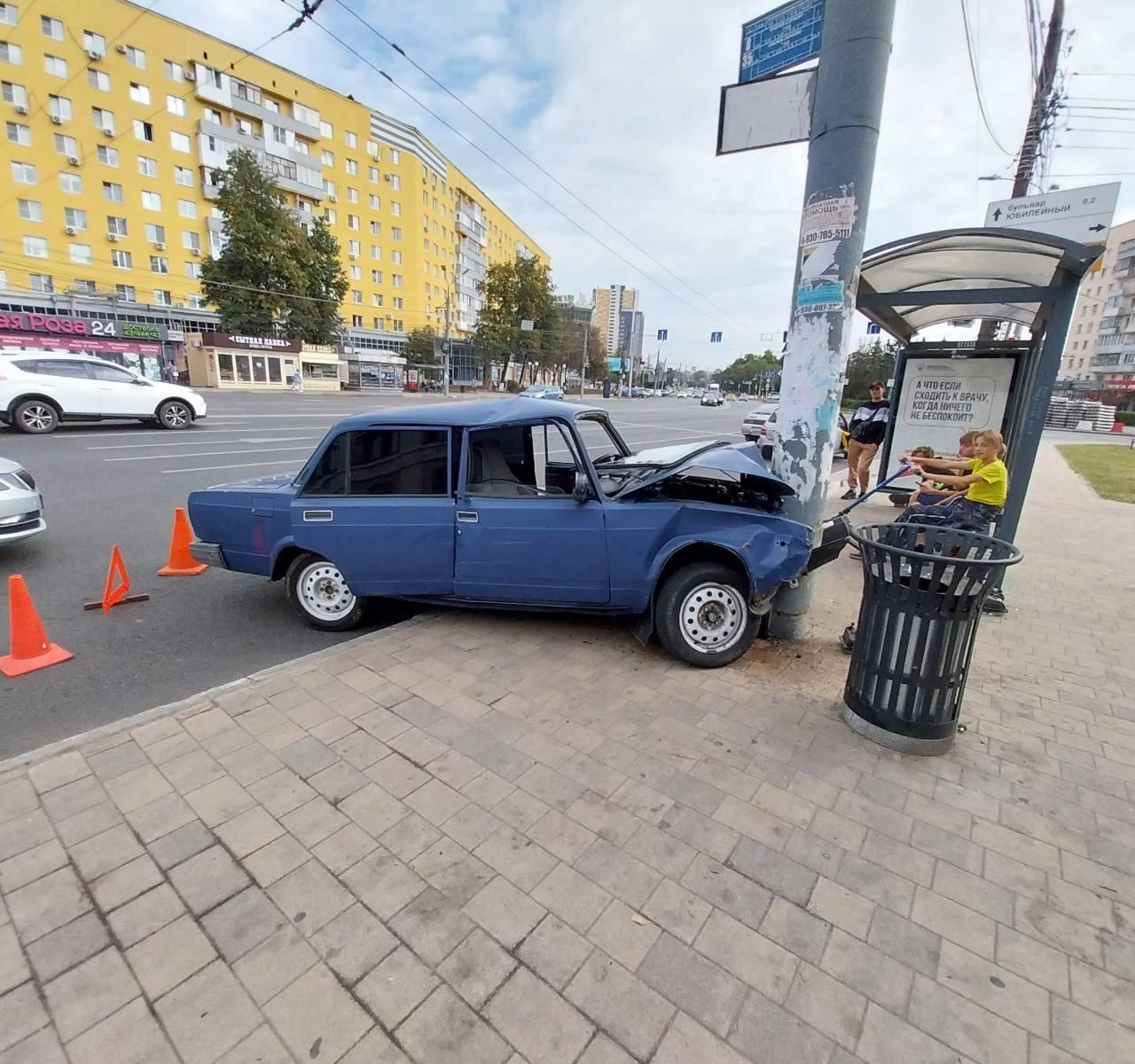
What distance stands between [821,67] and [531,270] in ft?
200

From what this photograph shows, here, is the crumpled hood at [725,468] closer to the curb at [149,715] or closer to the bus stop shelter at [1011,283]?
the curb at [149,715]

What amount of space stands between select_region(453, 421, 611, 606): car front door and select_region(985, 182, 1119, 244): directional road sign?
30.2 feet

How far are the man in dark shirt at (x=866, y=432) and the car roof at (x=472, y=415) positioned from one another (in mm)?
6958

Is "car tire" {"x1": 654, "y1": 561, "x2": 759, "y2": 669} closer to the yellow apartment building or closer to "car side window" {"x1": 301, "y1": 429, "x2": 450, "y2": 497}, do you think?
"car side window" {"x1": 301, "y1": 429, "x2": 450, "y2": 497}

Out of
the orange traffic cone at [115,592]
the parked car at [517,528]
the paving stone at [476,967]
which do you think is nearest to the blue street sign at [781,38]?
the parked car at [517,528]

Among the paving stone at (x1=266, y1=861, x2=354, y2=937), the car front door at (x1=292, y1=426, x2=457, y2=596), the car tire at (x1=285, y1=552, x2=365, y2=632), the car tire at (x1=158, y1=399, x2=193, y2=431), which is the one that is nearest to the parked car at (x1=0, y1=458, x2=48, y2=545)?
the car tire at (x1=285, y1=552, x2=365, y2=632)

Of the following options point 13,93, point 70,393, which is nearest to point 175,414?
point 70,393

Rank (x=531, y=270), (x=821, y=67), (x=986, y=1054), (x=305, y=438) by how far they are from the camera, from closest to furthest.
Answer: (x=986, y=1054)
(x=821, y=67)
(x=305, y=438)
(x=531, y=270)

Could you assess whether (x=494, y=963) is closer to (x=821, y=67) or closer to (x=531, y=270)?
(x=821, y=67)

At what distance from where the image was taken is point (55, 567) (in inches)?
214

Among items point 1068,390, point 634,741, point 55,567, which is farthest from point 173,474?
point 1068,390

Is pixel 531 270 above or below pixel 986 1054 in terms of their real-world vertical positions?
above

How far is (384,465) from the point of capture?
4.18m

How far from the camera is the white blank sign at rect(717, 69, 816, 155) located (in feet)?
12.5
